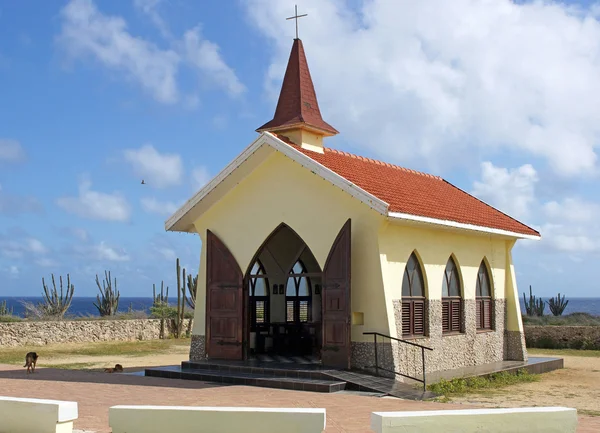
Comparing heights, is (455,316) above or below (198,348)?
above

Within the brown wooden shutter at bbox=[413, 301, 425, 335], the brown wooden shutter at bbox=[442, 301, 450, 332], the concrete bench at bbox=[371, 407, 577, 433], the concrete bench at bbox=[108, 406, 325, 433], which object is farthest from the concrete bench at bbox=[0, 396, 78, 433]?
the brown wooden shutter at bbox=[442, 301, 450, 332]

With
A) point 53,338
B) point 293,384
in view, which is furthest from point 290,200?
point 53,338

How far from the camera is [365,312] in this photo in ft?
53.1

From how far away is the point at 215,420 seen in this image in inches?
352

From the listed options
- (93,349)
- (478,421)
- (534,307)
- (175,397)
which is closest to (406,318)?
(175,397)

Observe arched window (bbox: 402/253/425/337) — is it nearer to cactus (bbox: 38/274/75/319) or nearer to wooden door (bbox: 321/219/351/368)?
wooden door (bbox: 321/219/351/368)

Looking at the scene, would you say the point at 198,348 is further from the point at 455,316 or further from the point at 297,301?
the point at 455,316

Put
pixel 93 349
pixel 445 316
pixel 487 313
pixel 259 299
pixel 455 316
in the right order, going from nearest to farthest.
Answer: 1. pixel 445 316
2. pixel 455 316
3. pixel 487 313
4. pixel 259 299
5. pixel 93 349

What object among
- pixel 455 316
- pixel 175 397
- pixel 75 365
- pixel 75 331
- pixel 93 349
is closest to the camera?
pixel 175 397

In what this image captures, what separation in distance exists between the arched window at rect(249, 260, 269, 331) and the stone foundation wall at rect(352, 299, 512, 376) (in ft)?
16.7

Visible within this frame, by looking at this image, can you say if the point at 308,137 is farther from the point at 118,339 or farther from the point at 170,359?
the point at 118,339

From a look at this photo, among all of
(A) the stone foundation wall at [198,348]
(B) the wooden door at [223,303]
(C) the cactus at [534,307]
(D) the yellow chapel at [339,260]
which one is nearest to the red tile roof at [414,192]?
(D) the yellow chapel at [339,260]

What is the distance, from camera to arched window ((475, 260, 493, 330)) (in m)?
20.2

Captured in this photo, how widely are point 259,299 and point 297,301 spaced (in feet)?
3.60
